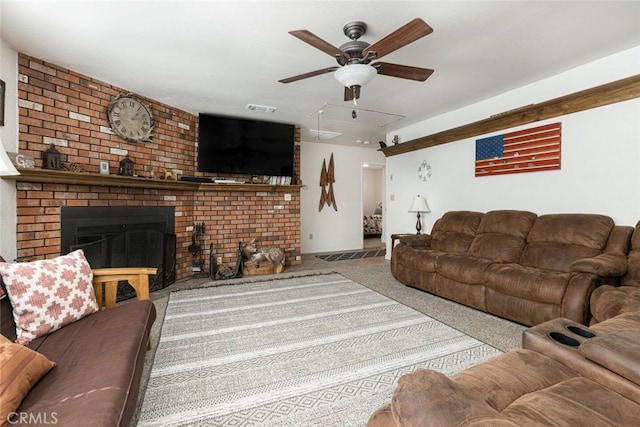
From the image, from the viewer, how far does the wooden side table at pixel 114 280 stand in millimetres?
1945

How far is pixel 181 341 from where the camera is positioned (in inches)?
86.0

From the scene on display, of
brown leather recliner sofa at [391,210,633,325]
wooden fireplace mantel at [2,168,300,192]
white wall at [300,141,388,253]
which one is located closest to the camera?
brown leather recliner sofa at [391,210,633,325]

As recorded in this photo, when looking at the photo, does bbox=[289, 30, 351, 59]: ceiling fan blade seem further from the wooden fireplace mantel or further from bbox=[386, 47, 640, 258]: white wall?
bbox=[386, 47, 640, 258]: white wall

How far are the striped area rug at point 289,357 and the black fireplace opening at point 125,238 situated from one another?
0.68 m

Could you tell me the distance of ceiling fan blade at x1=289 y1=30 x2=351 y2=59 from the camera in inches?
66.8

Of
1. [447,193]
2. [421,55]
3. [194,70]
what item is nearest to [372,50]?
[421,55]

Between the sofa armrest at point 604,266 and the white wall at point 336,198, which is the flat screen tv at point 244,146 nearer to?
the white wall at point 336,198

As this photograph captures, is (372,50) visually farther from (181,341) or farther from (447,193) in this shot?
(447,193)

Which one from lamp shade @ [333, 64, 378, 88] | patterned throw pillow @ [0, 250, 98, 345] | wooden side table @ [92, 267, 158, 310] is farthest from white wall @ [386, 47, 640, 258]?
patterned throw pillow @ [0, 250, 98, 345]

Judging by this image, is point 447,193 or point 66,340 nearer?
point 66,340

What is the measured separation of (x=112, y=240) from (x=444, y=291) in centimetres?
368

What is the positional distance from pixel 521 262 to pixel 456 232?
865 millimetres

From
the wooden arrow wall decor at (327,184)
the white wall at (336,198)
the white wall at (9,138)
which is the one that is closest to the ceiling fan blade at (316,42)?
the white wall at (9,138)

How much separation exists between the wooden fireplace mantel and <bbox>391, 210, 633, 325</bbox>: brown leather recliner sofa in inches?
100
